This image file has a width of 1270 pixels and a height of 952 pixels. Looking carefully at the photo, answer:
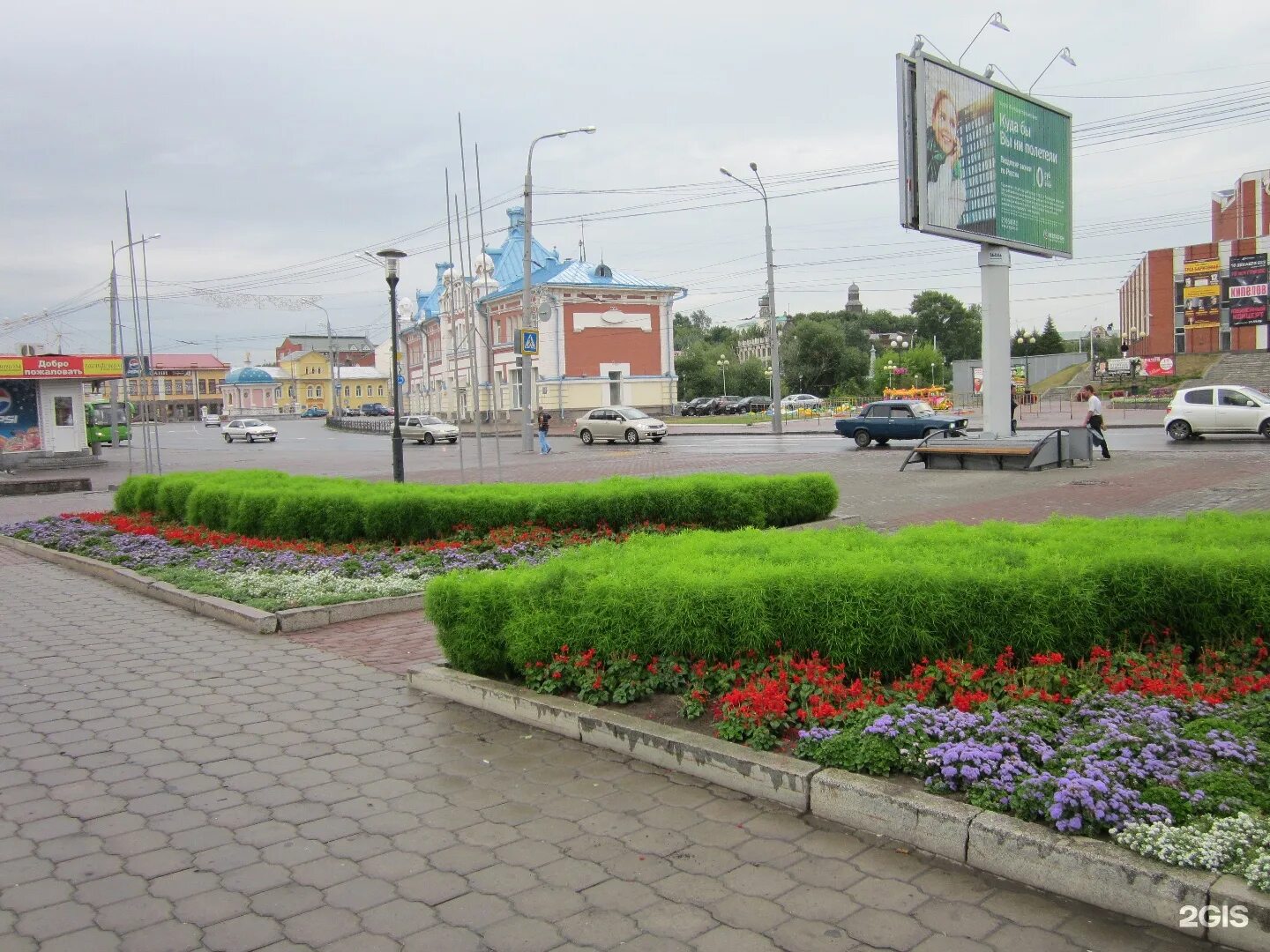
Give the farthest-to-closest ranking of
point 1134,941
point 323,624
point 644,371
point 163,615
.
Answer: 1. point 644,371
2. point 163,615
3. point 323,624
4. point 1134,941

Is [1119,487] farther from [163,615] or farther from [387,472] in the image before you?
[387,472]

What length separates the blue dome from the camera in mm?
122625

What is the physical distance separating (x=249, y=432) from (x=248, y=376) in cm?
7411

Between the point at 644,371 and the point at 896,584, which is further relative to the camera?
the point at 644,371

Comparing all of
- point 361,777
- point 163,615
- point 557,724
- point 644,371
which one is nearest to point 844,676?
point 557,724

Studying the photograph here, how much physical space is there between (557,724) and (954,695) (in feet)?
6.34

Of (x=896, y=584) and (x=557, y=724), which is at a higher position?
(x=896, y=584)

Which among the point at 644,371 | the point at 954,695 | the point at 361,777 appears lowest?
the point at 361,777

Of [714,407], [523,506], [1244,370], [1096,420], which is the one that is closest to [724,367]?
[714,407]

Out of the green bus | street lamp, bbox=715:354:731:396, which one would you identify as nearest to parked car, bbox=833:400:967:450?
the green bus

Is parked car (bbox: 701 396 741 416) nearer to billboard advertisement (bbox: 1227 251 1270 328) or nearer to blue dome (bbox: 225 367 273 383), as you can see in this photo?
billboard advertisement (bbox: 1227 251 1270 328)

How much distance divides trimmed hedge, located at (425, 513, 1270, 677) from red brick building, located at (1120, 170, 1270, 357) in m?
79.2

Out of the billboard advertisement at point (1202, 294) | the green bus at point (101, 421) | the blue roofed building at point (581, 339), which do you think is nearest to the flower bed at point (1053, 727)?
the green bus at point (101, 421)

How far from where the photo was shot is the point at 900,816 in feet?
12.1
